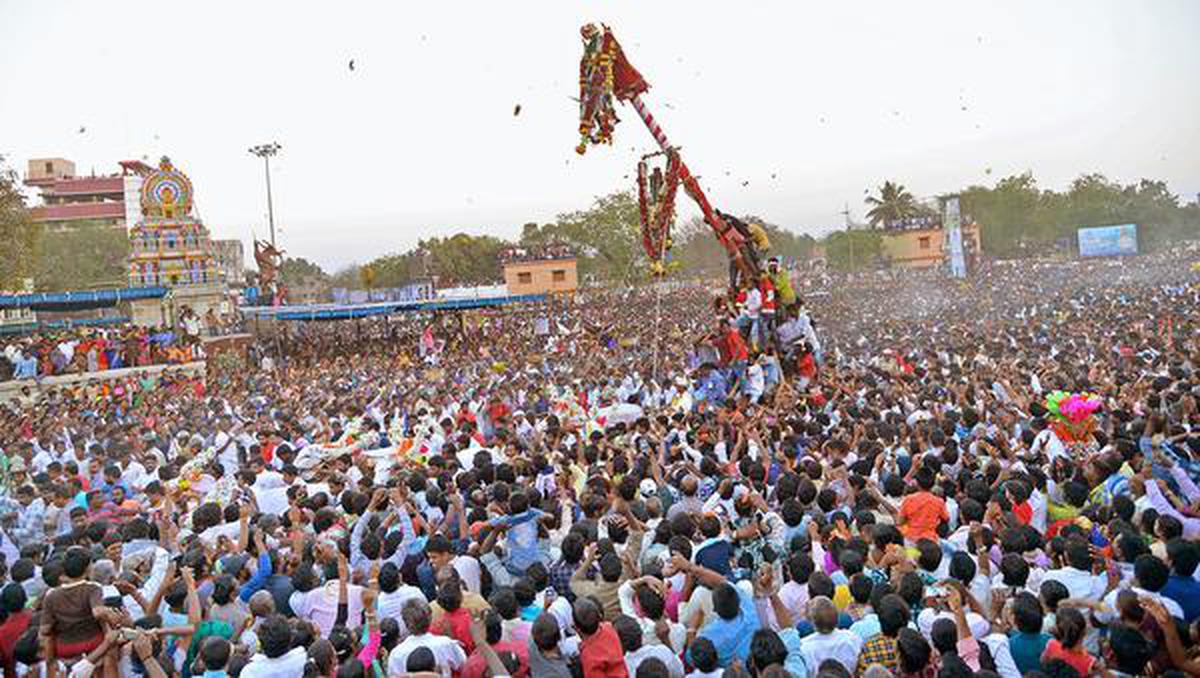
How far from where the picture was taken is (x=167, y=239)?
34.0 meters

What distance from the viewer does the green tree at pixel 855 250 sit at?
62.1m

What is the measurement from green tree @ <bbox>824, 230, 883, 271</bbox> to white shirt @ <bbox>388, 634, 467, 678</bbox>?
5843 centimetres

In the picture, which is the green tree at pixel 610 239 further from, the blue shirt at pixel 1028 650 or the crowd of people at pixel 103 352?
the blue shirt at pixel 1028 650

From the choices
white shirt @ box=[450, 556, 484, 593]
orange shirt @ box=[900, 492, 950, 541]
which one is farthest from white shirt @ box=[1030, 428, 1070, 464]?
white shirt @ box=[450, 556, 484, 593]

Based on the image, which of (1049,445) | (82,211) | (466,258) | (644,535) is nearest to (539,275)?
(466,258)

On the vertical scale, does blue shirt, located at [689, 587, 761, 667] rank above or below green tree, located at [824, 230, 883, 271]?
below

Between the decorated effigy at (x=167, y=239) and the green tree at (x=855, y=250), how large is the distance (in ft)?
136

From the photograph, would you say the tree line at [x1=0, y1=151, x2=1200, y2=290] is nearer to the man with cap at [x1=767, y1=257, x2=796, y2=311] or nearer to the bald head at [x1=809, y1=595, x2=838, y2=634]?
the man with cap at [x1=767, y1=257, x2=796, y2=311]

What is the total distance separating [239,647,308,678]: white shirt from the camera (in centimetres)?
399

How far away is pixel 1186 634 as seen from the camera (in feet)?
12.6

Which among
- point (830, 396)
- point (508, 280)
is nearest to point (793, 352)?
point (830, 396)

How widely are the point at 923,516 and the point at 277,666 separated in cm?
391

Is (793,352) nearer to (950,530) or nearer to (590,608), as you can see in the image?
(950,530)

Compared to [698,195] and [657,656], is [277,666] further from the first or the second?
[698,195]
